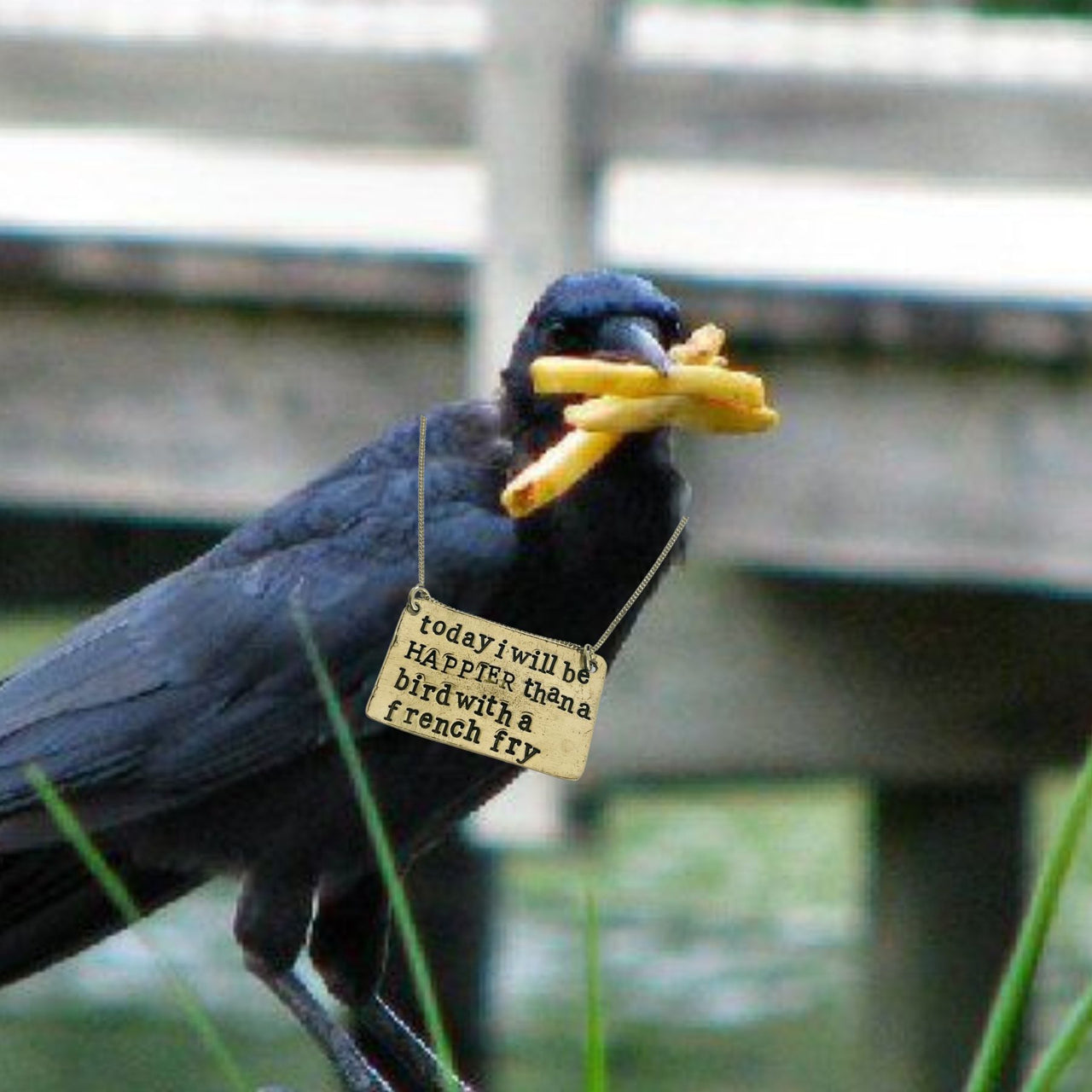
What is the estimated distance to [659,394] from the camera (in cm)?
275

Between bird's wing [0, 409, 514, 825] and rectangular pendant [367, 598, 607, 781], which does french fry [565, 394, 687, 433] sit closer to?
rectangular pendant [367, 598, 607, 781]

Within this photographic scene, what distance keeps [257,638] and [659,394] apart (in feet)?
2.65

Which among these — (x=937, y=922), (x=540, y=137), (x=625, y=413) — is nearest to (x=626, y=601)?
(x=625, y=413)

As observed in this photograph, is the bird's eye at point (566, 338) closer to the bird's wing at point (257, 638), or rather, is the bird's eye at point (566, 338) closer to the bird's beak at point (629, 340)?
the bird's beak at point (629, 340)

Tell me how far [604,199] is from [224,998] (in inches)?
173

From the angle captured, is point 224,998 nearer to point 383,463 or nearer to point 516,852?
point 516,852

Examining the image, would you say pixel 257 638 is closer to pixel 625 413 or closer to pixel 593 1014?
pixel 625 413

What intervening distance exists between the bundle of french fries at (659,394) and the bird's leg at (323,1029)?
0.56 meters

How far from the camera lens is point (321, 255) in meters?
5.42

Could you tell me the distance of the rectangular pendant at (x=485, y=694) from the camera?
8.76 feet

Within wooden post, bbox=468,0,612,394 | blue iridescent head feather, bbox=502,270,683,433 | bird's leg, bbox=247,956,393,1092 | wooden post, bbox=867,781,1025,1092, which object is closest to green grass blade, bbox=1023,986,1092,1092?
blue iridescent head feather, bbox=502,270,683,433

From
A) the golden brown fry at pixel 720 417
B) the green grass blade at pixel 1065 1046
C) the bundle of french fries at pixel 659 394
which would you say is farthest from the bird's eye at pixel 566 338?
the green grass blade at pixel 1065 1046

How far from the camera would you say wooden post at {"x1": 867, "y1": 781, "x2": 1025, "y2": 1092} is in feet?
23.6

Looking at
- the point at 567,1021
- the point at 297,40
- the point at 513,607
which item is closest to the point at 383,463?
the point at 513,607
